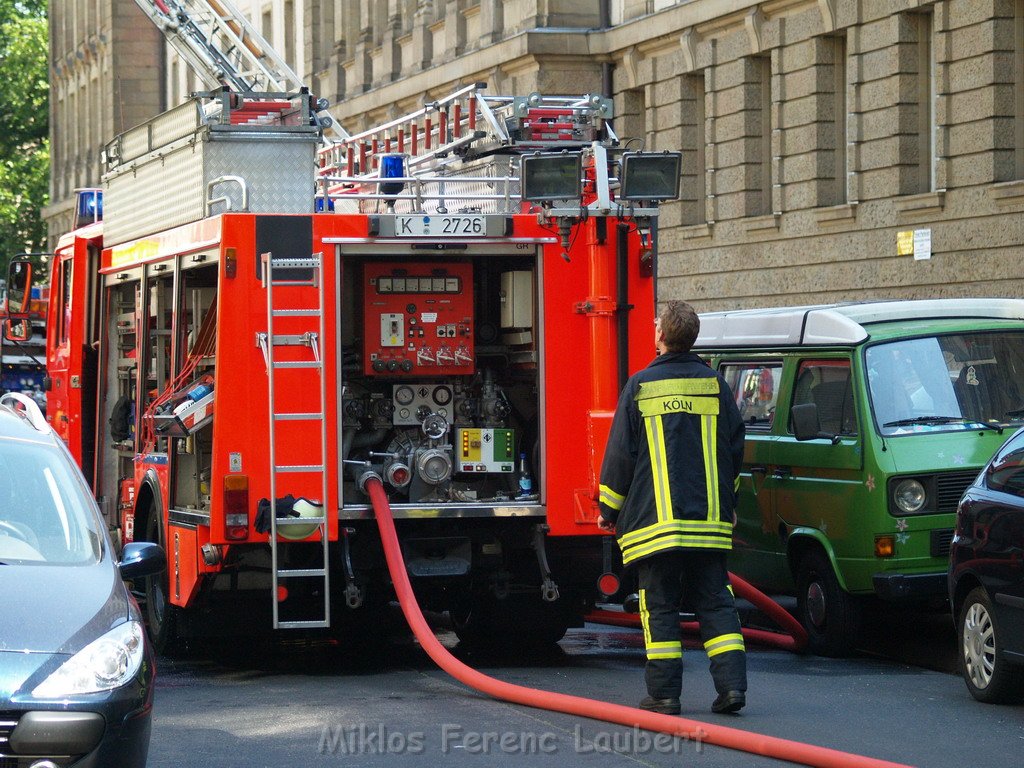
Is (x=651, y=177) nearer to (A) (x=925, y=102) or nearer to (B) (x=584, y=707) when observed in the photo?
(B) (x=584, y=707)

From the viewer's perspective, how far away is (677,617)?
844cm

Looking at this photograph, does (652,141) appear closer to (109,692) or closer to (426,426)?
(426,426)

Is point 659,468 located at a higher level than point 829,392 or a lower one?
lower

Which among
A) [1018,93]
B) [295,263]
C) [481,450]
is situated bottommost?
[481,450]

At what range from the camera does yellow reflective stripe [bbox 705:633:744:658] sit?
8305 millimetres

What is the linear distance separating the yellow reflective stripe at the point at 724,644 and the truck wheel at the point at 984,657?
4.47 ft

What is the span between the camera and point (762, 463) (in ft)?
39.5

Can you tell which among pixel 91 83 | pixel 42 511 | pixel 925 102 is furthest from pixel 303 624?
pixel 91 83

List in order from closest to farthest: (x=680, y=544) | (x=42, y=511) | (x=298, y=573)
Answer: (x=42, y=511)
(x=680, y=544)
(x=298, y=573)

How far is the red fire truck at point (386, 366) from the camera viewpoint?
9.88 m

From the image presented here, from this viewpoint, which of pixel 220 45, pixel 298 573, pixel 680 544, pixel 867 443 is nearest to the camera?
pixel 680 544

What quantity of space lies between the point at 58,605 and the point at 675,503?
119 inches

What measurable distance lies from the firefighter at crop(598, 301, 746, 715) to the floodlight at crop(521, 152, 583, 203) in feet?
4.67

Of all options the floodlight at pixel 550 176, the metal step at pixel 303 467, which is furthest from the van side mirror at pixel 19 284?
the floodlight at pixel 550 176
